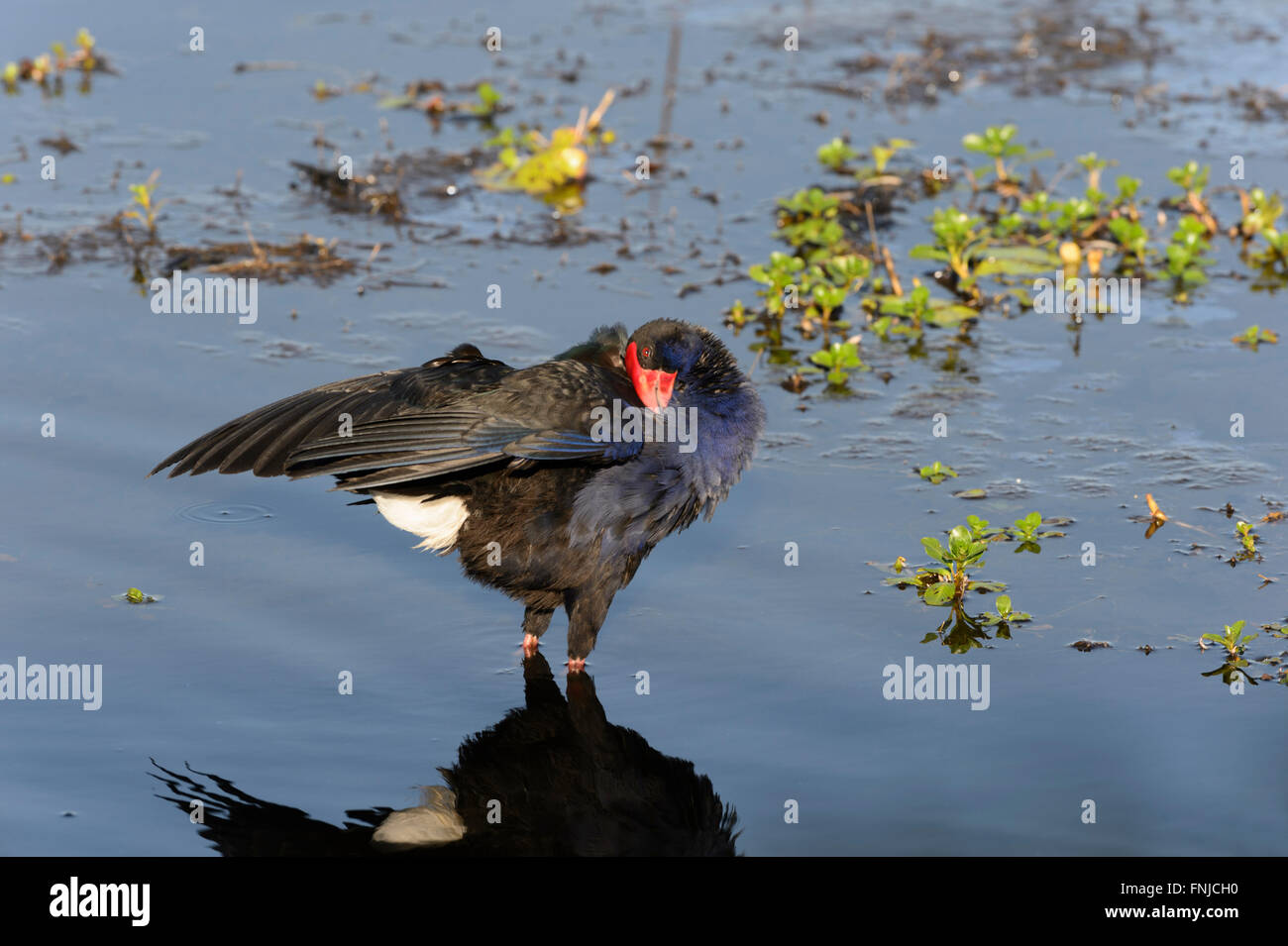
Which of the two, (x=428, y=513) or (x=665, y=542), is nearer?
(x=428, y=513)

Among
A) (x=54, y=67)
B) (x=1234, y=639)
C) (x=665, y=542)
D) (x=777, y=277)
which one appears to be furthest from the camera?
(x=54, y=67)

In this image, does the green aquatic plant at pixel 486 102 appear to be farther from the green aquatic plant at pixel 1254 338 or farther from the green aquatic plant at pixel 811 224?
the green aquatic plant at pixel 1254 338

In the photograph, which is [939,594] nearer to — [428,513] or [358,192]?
[428,513]

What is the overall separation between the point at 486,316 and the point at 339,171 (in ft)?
6.81

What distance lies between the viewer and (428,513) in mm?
5562

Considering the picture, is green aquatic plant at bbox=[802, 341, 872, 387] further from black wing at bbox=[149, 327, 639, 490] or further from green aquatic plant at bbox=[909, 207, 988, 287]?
black wing at bbox=[149, 327, 639, 490]

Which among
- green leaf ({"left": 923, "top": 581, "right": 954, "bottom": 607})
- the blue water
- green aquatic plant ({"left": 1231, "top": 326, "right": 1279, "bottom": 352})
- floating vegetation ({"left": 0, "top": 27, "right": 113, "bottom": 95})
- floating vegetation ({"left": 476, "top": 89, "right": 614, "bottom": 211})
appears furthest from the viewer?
floating vegetation ({"left": 0, "top": 27, "right": 113, "bottom": 95})

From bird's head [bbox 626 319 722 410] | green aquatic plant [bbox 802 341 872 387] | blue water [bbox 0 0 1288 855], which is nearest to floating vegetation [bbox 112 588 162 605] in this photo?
blue water [bbox 0 0 1288 855]

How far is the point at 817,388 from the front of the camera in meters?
7.97

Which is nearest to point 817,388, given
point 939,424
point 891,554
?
point 939,424

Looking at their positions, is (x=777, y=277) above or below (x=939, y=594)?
above

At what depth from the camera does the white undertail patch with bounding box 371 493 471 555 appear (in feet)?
18.2

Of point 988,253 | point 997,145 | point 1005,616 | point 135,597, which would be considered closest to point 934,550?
point 1005,616
